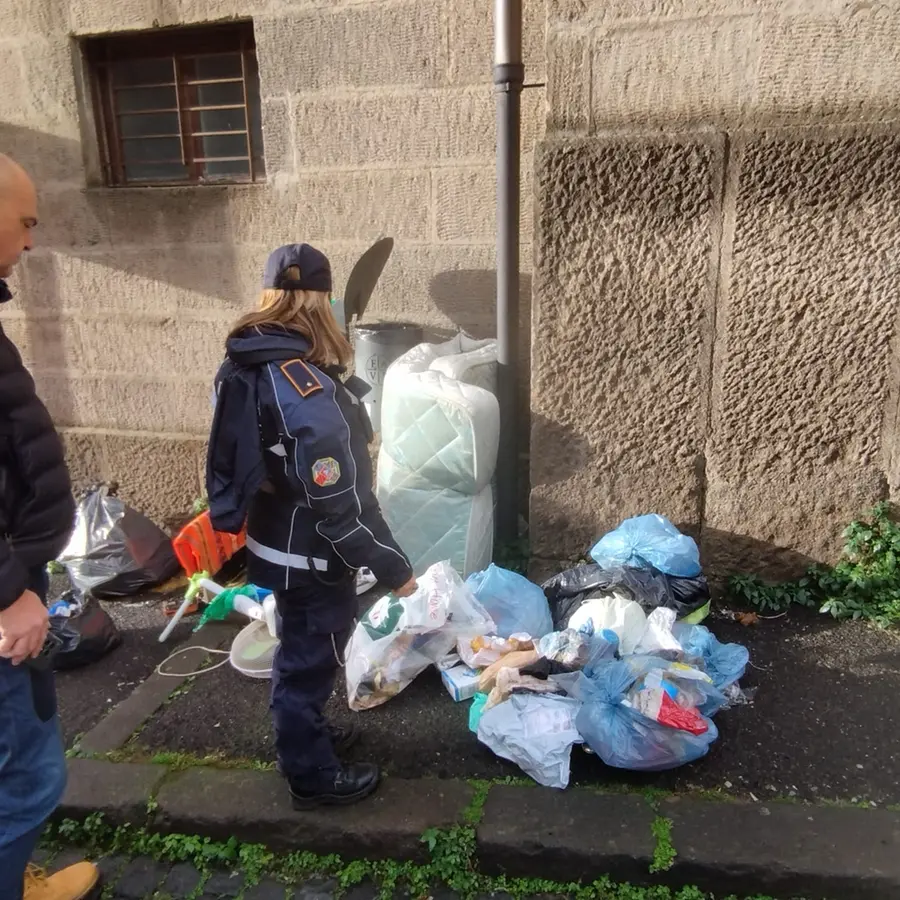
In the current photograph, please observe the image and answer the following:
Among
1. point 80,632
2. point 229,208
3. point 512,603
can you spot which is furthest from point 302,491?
point 229,208

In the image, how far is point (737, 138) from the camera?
3.12m

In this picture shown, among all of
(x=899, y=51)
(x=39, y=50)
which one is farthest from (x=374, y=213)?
(x=899, y=51)

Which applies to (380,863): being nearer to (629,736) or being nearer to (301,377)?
(629,736)

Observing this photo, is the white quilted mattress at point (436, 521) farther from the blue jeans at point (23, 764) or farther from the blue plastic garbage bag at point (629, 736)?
the blue jeans at point (23, 764)

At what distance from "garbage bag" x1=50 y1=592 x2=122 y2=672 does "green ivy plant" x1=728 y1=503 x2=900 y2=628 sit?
2798 millimetres

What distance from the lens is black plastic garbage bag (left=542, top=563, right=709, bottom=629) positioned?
3.15 m

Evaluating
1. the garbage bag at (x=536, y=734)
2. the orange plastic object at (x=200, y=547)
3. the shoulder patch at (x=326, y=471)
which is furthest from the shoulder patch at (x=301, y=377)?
the orange plastic object at (x=200, y=547)

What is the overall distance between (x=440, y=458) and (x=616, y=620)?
1059mm

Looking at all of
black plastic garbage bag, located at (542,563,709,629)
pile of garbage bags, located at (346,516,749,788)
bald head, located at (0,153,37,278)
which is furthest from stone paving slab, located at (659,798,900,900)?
bald head, located at (0,153,37,278)

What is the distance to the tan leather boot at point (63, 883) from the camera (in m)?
2.17

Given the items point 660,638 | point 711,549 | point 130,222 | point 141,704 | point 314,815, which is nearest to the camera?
point 314,815

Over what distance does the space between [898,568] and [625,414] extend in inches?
50.4

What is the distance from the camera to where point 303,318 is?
7.52ft

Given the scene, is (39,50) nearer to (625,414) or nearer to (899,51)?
(625,414)
